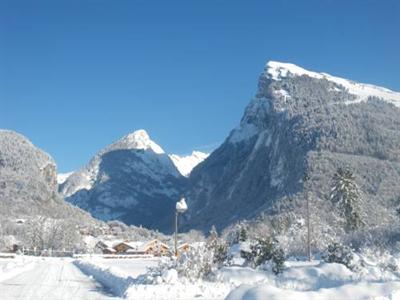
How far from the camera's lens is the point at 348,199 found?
81.1 metres

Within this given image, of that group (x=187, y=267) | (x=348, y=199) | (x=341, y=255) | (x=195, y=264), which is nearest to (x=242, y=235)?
(x=348, y=199)

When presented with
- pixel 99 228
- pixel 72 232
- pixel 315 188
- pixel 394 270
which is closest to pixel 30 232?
pixel 72 232

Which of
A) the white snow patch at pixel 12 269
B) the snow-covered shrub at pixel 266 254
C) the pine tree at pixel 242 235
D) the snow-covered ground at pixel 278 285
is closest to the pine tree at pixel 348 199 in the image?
the pine tree at pixel 242 235

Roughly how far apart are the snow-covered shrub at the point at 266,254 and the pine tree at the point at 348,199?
53.6m

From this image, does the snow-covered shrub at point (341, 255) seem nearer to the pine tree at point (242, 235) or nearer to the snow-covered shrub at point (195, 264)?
the snow-covered shrub at point (195, 264)

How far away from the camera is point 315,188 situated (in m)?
194

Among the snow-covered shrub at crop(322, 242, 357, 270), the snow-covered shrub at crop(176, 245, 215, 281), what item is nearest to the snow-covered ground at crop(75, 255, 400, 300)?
the snow-covered shrub at crop(176, 245, 215, 281)

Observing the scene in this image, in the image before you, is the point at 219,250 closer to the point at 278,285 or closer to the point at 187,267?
the point at 187,267

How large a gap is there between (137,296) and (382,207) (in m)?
165

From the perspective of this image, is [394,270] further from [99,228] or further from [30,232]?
[99,228]

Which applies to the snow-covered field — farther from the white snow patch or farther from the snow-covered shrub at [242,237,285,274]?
the white snow patch

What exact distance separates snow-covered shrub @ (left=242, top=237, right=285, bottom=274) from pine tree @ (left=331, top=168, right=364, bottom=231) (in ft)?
176

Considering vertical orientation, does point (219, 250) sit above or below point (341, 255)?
above

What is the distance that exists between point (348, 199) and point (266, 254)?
183 ft
